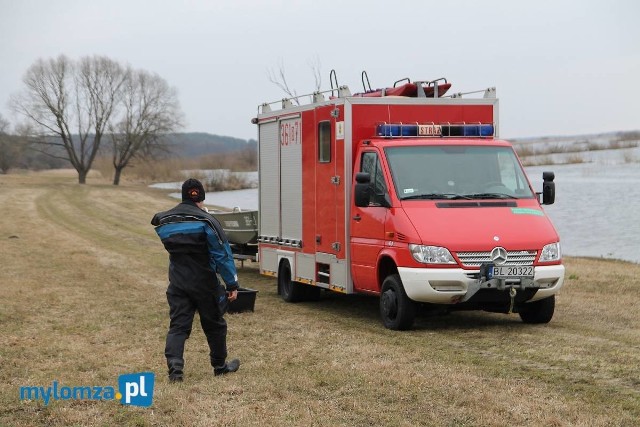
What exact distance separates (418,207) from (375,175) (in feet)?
2.94

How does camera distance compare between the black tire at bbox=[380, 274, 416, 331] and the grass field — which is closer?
the grass field

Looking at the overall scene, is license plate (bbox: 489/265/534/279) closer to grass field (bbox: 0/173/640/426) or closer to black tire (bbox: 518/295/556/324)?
grass field (bbox: 0/173/640/426)

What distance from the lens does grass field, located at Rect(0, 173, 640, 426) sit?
24.1 ft

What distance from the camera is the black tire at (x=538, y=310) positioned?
1197 cm

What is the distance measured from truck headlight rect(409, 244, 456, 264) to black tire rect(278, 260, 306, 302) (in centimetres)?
404

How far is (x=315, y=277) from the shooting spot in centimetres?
1401

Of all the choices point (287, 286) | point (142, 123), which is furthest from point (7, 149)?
point (287, 286)

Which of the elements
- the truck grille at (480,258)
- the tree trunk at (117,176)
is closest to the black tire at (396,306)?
the truck grille at (480,258)

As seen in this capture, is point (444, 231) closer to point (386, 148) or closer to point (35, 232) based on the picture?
point (386, 148)

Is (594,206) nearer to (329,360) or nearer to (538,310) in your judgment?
(538,310)

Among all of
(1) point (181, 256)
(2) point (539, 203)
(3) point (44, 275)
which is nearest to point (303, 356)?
(1) point (181, 256)

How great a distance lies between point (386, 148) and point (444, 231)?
61.0 inches

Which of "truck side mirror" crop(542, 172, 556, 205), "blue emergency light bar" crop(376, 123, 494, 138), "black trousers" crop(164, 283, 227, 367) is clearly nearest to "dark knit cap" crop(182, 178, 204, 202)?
"black trousers" crop(164, 283, 227, 367)

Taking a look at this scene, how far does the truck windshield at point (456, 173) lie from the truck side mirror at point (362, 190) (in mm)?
324
